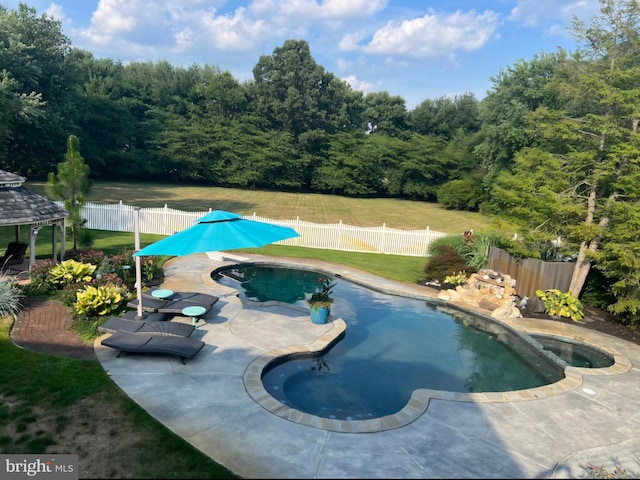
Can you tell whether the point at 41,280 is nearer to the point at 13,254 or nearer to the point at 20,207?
the point at 20,207

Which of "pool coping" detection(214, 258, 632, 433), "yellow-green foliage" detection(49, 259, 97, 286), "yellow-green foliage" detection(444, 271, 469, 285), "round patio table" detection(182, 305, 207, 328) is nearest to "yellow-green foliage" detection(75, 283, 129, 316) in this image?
"yellow-green foliage" detection(49, 259, 97, 286)

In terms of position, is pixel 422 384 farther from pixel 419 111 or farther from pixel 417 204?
pixel 419 111

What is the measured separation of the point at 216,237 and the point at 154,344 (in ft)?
7.52

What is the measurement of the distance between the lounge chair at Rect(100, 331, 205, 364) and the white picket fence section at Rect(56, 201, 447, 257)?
39.1 feet

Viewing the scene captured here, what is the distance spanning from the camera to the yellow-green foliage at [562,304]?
38.5ft

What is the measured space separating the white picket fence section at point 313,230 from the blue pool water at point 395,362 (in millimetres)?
→ 6678

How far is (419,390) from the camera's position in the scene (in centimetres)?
712

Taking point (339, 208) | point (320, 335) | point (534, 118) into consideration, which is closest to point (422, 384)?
point (320, 335)

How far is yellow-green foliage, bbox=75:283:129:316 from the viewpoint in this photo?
30.0ft

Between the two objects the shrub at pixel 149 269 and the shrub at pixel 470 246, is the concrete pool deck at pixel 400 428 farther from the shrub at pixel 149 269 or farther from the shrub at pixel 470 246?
the shrub at pixel 470 246

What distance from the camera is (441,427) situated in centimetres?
612

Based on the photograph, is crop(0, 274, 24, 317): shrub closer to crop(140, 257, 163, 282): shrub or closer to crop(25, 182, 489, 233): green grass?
crop(140, 257, 163, 282): shrub

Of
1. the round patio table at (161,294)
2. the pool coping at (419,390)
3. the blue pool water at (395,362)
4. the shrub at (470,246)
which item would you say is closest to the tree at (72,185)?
the round patio table at (161,294)

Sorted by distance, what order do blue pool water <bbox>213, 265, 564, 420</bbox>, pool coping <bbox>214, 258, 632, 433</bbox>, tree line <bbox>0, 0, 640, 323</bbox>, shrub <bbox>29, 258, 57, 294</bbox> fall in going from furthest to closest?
tree line <bbox>0, 0, 640, 323</bbox> → shrub <bbox>29, 258, 57, 294</bbox> → blue pool water <bbox>213, 265, 564, 420</bbox> → pool coping <bbox>214, 258, 632, 433</bbox>
